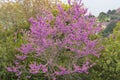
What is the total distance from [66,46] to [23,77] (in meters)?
1.11

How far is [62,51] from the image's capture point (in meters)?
6.16

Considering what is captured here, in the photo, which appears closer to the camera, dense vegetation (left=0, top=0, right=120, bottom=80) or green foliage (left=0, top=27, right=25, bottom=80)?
dense vegetation (left=0, top=0, right=120, bottom=80)

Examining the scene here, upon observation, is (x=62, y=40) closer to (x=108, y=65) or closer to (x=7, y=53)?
(x=108, y=65)

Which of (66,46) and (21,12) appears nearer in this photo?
(66,46)

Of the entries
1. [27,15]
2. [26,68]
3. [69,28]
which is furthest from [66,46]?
[27,15]

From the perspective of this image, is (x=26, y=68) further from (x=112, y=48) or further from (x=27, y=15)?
(x=27, y=15)

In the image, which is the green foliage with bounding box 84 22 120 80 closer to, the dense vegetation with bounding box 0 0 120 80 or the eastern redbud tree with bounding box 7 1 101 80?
the dense vegetation with bounding box 0 0 120 80

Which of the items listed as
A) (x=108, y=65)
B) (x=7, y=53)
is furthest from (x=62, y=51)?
(x=7, y=53)

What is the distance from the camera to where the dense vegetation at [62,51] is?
17.5 feet

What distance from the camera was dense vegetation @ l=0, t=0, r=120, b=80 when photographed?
534 centimetres

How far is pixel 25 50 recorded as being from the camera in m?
5.41

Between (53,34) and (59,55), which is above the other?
(53,34)

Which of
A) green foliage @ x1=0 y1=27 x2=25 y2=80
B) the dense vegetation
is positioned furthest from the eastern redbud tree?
green foliage @ x1=0 y1=27 x2=25 y2=80

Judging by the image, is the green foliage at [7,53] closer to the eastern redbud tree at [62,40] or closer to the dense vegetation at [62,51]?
the dense vegetation at [62,51]
